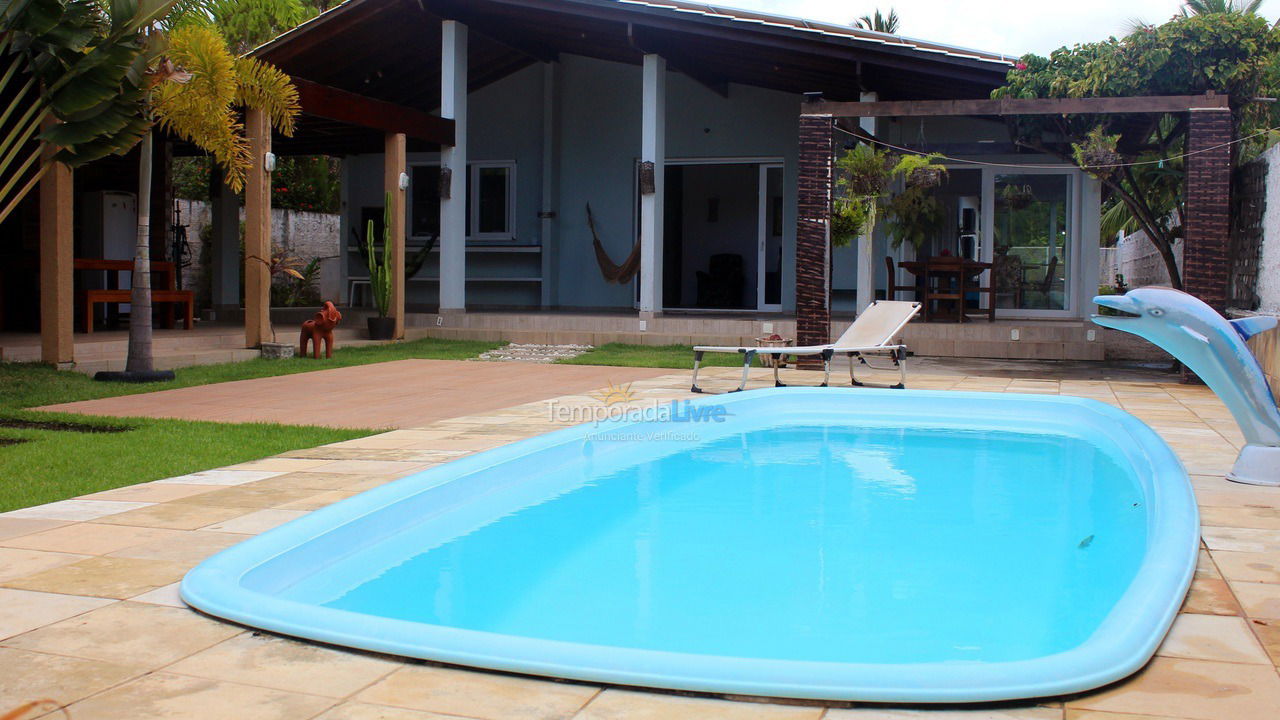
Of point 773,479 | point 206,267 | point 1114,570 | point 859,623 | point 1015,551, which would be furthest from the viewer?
point 206,267

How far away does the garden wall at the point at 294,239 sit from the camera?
18.2m

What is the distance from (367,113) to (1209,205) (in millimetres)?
8192

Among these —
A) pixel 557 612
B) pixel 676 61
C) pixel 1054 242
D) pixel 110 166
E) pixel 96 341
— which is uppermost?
pixel 676 61

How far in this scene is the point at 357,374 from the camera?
923 cm

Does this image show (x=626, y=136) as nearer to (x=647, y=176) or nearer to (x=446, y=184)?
(x=647, y=176)

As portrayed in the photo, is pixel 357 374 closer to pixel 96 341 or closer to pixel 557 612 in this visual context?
pixel 96 341

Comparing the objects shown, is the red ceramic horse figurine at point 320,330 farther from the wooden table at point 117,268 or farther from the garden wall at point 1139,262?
the garden wall at point 1139,262

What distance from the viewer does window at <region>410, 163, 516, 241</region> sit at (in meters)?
15.4

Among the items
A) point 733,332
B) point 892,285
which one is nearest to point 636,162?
point 733,332

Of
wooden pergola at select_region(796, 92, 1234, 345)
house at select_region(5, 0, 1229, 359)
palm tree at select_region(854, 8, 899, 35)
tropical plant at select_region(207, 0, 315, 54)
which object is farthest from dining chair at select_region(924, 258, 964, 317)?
palm tree at select_region(854, 8, 899, 35)

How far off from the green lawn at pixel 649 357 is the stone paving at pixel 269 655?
256 inches

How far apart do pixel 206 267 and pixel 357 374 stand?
34.0ft

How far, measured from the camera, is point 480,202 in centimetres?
1554

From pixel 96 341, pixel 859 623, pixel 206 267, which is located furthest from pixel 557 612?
pixel 206 267
